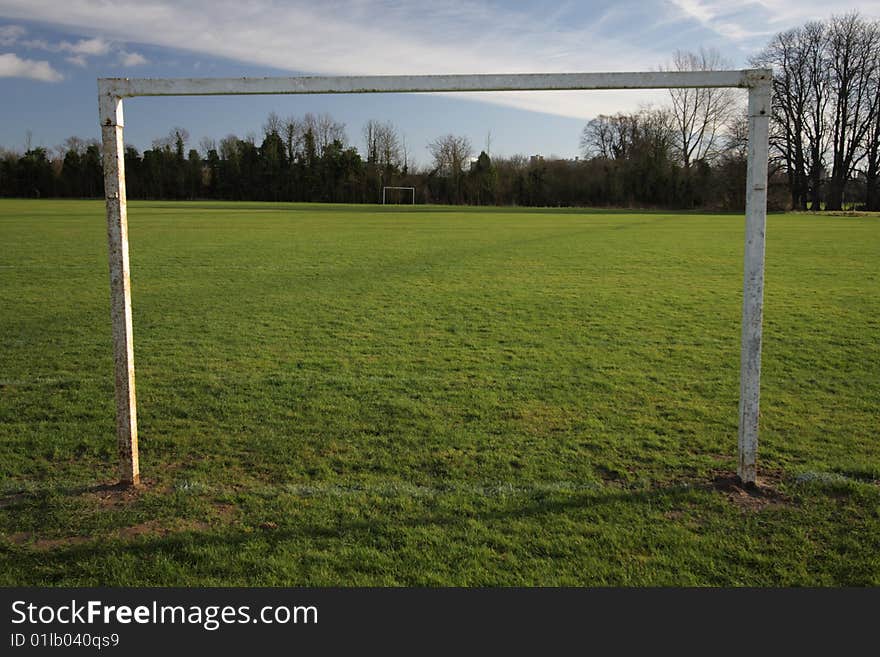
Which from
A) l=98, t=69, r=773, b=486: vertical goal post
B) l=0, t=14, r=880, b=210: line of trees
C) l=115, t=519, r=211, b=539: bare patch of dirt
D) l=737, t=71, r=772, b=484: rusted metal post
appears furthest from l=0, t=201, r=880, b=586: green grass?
l=0, t=14, r=880, b=210: line of trees

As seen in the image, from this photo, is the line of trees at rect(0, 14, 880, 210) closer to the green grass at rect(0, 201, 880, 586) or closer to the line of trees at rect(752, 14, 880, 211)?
the line of trees at rect(752, 14, 880, 211)

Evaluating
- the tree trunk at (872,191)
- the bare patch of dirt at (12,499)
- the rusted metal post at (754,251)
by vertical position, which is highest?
the tree trunk at (872,191)

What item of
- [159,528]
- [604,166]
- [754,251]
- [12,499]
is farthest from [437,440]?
[604,166]

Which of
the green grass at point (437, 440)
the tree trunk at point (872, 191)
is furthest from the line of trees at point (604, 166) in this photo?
the green grass at point (437, 440)

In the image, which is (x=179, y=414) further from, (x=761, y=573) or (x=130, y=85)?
(x=761, y=573)

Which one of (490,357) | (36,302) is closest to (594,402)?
(490,357)

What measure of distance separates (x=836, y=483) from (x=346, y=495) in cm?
288

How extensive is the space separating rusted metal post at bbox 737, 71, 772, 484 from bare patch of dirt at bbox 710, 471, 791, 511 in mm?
205

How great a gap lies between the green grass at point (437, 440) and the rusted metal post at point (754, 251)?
509 mm

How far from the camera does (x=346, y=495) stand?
412cm

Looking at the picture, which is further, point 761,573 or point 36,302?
point 36,302

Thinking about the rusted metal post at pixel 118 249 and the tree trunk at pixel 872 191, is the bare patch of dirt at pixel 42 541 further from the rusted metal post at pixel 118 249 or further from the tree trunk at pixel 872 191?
the tree trunk at pixel 872 191

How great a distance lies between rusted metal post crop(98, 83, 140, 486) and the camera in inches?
149

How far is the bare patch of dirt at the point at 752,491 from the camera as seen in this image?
398 cm
